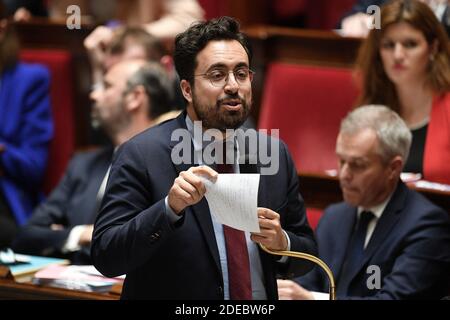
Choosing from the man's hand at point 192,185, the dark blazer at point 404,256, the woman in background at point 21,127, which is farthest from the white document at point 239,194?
the woman in background at point 21,127

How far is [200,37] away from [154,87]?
91 centimetres

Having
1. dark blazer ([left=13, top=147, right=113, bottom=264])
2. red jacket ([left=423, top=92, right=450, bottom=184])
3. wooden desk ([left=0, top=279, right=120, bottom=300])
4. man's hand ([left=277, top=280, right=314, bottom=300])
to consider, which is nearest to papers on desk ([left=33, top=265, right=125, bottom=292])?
wooden desk ([left=0, top=279, right=120, bottom=300])

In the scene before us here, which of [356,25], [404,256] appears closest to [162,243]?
[404,256]

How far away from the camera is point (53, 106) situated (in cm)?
254

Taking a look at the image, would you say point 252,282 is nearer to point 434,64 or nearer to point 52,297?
point 52,297

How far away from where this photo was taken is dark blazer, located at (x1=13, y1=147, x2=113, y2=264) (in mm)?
2027

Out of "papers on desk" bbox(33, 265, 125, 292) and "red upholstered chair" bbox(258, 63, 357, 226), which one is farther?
"red upholstered chair" bbox(258, 63, 357, 226)

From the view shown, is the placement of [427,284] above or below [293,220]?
below

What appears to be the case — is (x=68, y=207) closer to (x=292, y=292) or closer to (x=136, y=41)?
(x=136, y=41)

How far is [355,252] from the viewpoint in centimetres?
167

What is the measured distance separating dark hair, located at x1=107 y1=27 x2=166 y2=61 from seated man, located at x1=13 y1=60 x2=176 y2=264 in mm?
73

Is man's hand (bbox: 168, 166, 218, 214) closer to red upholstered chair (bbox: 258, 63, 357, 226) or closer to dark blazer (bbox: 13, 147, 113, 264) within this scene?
dark blazer (bbox: 13, 147, 113, 264)
